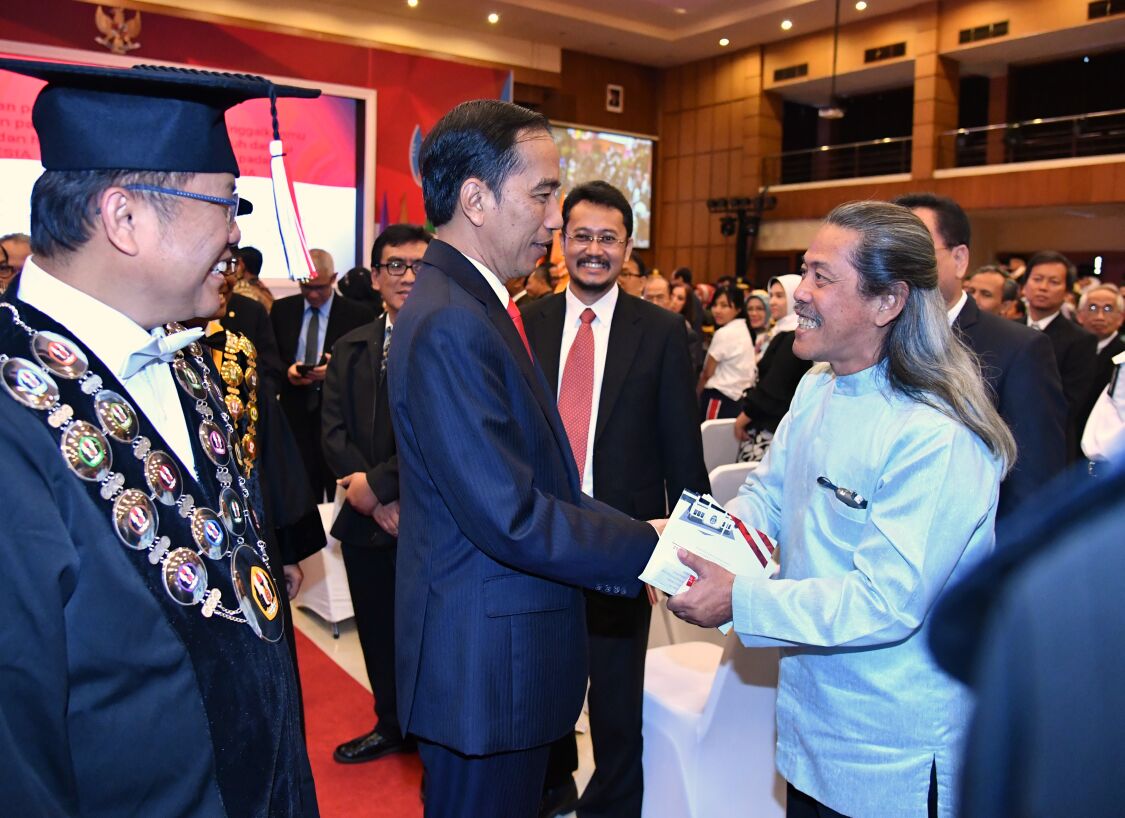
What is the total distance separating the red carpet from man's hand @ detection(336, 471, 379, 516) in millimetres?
927

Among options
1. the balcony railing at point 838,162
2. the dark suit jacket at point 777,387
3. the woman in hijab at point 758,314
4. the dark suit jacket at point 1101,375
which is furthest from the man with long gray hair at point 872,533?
the balcony railing at point 838,162

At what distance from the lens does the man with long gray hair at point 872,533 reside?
1446 millimetres

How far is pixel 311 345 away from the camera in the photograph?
5.38 m

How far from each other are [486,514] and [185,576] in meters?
0.51

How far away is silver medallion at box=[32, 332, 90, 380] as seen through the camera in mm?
1033

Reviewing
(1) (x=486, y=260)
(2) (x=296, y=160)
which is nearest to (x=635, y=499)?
(1) (x=486, y=260)

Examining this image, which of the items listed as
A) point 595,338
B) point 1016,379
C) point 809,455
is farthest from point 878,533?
point 595,338

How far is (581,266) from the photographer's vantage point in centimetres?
273

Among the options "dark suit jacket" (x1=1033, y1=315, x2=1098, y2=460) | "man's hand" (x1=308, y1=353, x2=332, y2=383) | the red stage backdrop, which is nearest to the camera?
"man's hand" (x1=308, y1=353, x2=332, y2=383)

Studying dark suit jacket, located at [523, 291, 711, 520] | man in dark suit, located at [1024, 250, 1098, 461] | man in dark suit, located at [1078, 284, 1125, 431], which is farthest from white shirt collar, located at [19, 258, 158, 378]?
man in dark suit, located at [1078, 284, 1125, 431]

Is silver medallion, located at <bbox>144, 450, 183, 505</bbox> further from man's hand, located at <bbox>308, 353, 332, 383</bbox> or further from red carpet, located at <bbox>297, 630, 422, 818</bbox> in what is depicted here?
man's hand, located at <bbox>308, 353, 332, 383</bbox>

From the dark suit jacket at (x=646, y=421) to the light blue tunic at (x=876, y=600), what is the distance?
970 mm

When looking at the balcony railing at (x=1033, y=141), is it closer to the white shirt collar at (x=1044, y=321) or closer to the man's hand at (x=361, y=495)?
the white shirt collar at (x=1044, y=321)

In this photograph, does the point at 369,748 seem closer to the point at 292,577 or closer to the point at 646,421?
the point at 292,577
